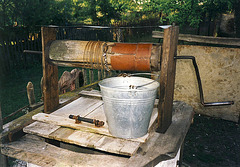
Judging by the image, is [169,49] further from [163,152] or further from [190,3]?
[190,3]

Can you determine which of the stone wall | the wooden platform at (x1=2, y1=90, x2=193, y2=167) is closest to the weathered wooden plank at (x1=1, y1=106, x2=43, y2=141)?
the wooden platform at (x1=2, y1=90, x2=193, y2=167)

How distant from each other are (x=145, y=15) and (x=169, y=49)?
20.1 m

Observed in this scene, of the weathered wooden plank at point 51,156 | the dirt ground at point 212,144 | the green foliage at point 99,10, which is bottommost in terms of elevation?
the dirt ground at point 212,144

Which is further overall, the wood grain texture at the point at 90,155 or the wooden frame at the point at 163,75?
the wooden frame at the point at 163,75

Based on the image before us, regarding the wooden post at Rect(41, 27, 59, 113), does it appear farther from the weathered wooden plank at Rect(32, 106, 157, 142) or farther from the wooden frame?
the weathered wooden plank at Rect(32, 106, 157, 142)

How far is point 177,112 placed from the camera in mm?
2924

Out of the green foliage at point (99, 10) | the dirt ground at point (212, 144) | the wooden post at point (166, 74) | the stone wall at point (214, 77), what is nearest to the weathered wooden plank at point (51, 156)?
the wooden post at point (166, 74)

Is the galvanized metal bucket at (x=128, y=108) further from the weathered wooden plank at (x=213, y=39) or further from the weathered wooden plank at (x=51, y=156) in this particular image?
the weathered wooden plank at (x=213, y=39)

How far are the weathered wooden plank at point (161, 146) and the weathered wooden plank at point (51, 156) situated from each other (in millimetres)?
151

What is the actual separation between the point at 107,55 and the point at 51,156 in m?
1.08

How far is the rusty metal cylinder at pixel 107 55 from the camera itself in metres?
2.19

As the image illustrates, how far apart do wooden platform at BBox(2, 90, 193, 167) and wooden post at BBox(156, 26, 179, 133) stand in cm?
17

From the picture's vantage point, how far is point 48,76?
8.74 feet

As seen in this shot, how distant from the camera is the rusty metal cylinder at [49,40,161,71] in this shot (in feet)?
7.17
